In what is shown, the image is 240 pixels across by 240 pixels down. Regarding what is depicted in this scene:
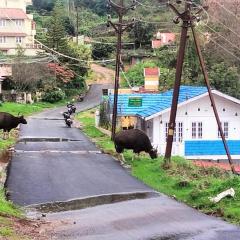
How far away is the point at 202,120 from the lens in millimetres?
37125

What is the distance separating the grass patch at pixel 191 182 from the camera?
15938 millimetres

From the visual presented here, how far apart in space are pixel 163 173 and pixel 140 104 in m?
15.8

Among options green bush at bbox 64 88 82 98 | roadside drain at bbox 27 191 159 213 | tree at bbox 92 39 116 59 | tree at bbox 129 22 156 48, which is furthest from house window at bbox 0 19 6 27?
roadside drain at bbox 27 191 159 213

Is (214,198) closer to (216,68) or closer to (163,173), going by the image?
(163,173)

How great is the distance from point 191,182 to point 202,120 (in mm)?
17790

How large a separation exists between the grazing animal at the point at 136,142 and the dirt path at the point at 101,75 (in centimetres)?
6505

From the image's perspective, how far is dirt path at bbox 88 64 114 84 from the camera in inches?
3704

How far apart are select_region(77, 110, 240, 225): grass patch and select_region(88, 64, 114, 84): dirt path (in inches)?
2521

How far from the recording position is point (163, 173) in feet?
74.1

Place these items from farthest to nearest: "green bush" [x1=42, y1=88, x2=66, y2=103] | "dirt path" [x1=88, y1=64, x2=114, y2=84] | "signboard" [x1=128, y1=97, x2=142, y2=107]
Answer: "dirt path" [x1=88, y1=64, x2=114, y2=84] < "green bush" [x1=42, y1=88, x2=66, y2=103] < "signboard" [x1=128, y1=97, x2=142, y2=107]

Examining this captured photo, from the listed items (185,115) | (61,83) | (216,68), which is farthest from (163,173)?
(61,83)

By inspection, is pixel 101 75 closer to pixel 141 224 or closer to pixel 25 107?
pixel 25 107

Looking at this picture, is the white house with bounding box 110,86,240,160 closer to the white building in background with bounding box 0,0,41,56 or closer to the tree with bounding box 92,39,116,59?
the white building in background with bounding box 0,0,41,56

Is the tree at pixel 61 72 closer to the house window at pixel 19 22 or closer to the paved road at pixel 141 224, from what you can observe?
the house window at pixel 19 22
